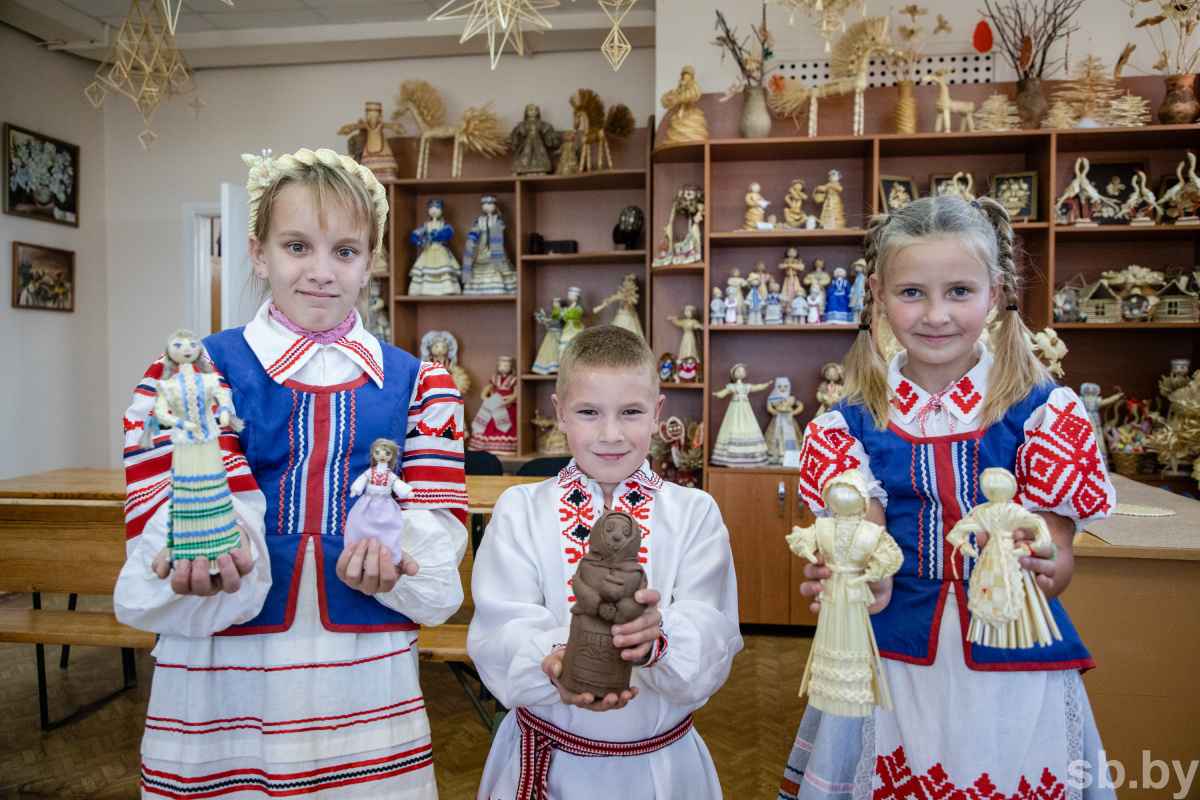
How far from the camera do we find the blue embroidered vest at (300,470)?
1.27m

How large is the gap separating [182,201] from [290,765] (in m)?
5.48

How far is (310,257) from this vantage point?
51.3 inches

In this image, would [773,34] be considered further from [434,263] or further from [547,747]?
[547,747]

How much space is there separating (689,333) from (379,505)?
334 cm

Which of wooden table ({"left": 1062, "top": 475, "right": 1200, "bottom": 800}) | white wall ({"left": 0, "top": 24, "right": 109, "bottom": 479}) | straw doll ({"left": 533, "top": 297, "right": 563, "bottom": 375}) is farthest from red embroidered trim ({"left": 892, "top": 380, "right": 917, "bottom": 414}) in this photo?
white wall ({"left": 0, "top": 24, "right": 109, "bottom": 479})

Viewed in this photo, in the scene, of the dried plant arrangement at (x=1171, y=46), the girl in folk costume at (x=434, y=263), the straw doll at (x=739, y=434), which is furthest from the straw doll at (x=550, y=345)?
the dried plant arrangement at (x=1171, y=46)

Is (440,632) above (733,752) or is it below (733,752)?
above

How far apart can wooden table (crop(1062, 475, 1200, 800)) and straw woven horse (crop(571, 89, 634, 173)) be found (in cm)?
346

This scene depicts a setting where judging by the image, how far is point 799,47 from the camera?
427 cm

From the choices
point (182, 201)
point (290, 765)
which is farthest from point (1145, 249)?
point (182, 201)

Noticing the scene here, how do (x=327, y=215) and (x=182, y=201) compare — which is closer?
(x=327, y=215)

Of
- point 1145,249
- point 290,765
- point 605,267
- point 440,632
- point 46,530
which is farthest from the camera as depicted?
point 605,267

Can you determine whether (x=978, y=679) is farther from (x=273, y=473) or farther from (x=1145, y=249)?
(x=1145, y=249)

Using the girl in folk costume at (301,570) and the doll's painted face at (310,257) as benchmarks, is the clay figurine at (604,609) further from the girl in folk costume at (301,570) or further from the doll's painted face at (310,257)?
the doll's painted face at (310,257)
